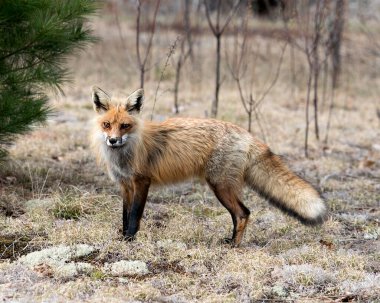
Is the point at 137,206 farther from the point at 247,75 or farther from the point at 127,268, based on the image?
the point at 247,75

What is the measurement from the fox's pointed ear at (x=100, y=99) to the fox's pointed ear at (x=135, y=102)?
189 millimetres

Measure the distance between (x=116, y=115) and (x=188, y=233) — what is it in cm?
136

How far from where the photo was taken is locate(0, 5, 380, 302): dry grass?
4.42m

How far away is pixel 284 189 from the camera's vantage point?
5465 mm

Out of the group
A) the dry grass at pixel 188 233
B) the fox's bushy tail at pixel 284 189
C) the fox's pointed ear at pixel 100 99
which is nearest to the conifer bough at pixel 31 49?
the dry grass at pixel 188 233

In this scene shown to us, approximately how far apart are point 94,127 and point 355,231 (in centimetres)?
291

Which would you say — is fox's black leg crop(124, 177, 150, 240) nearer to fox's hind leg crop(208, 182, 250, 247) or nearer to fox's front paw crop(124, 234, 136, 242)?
fox's front paw crop(124, 234, 136, 242)

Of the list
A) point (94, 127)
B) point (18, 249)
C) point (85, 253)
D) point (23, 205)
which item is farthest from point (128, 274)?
point (23, 205)

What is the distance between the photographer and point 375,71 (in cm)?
1775

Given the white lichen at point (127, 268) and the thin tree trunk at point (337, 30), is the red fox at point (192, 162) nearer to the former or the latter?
the white lichen at point (127, 268)

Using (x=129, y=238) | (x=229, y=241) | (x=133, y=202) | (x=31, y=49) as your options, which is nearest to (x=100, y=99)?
(x=133, y=202)

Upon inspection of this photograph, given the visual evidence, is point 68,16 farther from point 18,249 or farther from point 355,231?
point 355,231

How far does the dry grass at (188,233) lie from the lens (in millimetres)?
4422

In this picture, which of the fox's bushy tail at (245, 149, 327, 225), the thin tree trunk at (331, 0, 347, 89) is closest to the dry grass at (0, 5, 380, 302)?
the fox's bushy tail at (245, 149, 327, 225)
